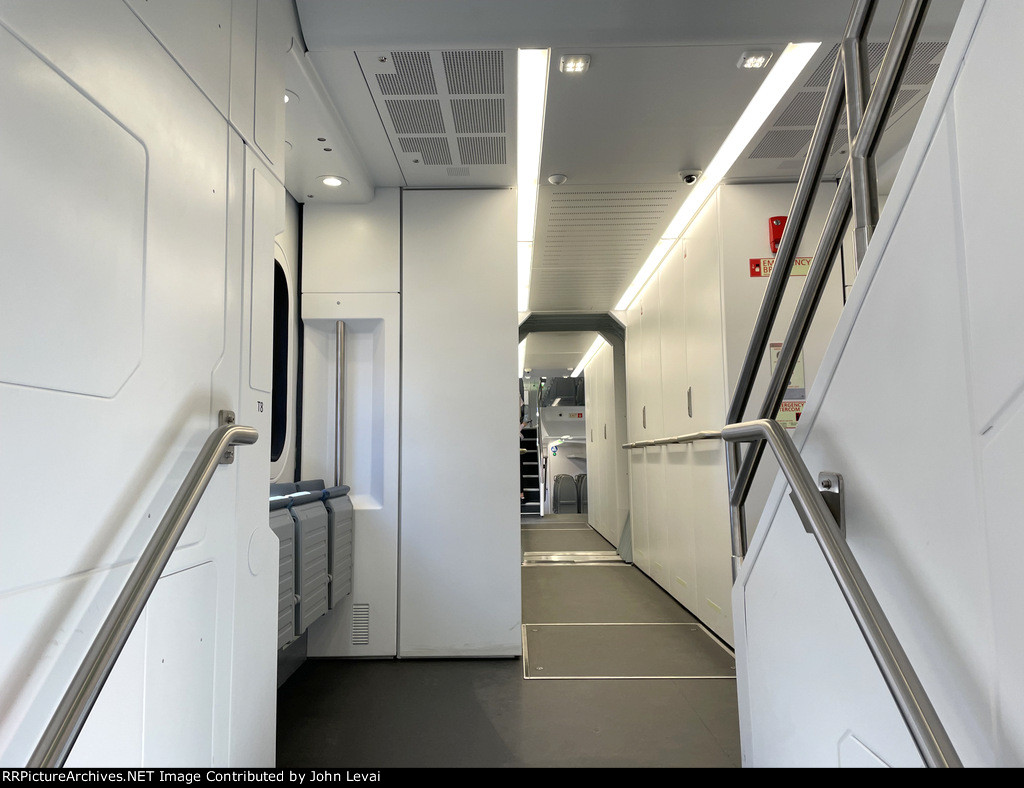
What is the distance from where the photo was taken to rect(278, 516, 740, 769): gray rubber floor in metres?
2.29

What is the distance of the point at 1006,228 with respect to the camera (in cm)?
82

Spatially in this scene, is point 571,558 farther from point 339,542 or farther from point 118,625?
point 118,625

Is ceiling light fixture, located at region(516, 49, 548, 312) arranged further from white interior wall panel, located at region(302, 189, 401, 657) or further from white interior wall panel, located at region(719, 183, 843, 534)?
white interior wall panel, located at region(719, 183, 843, 534)

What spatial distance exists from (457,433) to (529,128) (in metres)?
1.65

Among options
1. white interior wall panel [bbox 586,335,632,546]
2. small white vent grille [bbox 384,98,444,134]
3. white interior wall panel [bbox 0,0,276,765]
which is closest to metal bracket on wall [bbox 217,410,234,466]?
white interior wall panel [bbox 0,0,276,765]

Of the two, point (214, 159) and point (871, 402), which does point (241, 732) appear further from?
point (871, 402)

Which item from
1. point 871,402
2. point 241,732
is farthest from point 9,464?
point 871,402

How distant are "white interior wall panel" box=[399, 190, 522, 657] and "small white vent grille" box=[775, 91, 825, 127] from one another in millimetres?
1483

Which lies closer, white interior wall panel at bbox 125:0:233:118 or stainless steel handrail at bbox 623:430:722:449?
white interior wall panel at bbox 125:0:233:118

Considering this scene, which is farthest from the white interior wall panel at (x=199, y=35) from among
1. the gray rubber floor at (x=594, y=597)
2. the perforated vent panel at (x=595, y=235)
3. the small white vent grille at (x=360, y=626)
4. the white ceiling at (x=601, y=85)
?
the gray rubber floor at (x=594, y=597)

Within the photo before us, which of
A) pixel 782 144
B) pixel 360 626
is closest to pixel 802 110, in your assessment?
pixel 782 144

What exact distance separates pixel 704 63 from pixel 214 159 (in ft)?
6.27

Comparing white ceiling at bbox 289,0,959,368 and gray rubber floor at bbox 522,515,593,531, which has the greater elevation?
white ceiling at bbox 289,0,959,368

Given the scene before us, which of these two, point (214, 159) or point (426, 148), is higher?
point (426, 148)
